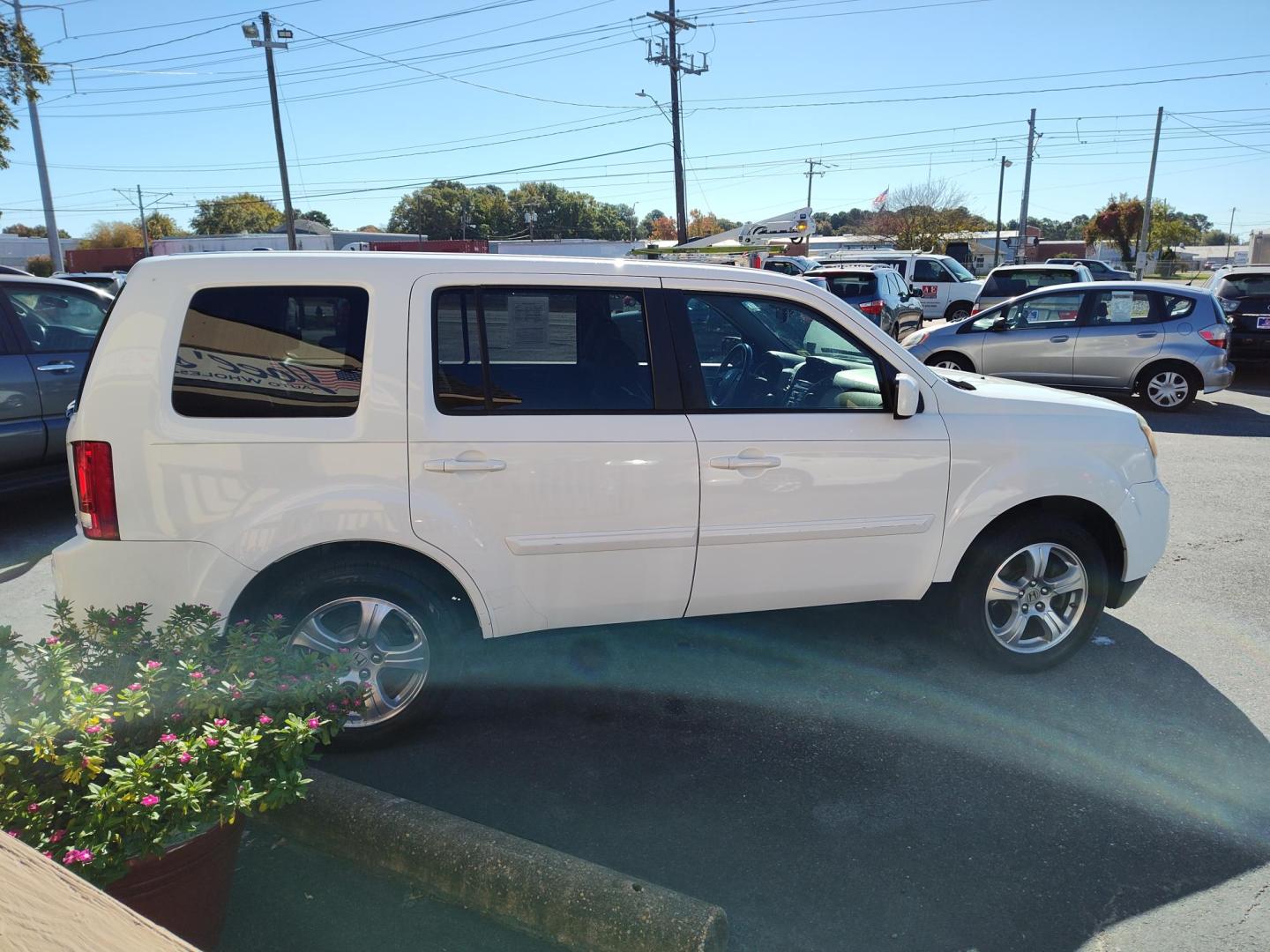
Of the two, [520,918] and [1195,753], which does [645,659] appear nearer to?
[520,918]

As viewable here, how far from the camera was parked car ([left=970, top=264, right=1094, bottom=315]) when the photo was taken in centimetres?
1848

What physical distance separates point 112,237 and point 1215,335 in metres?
99.4

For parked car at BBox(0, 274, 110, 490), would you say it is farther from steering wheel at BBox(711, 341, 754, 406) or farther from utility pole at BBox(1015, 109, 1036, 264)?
utility pole at BBox(1015, 109, 1036, 264)

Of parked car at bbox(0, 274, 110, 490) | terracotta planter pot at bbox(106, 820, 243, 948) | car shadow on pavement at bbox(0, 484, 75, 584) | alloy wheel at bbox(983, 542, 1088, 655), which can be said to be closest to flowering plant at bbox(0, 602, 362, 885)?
terracotta planter pot at bbox(106, 820, 243, 948)

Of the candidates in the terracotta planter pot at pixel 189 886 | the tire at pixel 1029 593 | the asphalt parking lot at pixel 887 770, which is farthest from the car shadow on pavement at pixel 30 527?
the tire at pixel 1029 593

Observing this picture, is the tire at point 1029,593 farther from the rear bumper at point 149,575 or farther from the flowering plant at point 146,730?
the rear bumper at point 149,575

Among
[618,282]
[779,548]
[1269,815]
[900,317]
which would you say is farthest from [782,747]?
[900,317]

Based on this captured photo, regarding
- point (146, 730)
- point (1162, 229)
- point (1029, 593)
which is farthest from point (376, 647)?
point (1162, 229)

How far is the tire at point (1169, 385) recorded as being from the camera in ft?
37.5

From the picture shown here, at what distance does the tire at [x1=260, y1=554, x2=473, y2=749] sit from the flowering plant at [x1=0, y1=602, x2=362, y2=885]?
1.54 feet

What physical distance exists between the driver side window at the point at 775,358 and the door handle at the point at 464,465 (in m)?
0.93

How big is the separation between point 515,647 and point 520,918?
2.15 m

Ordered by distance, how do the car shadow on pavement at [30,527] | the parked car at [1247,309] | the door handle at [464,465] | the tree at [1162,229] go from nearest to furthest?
1. the door handle at [464,465]
2. the car shadow on pavement at [30,527]
3. the parked car at [1247,309]
4. the tree at [1162,229]

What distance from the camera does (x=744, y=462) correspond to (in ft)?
12.1
